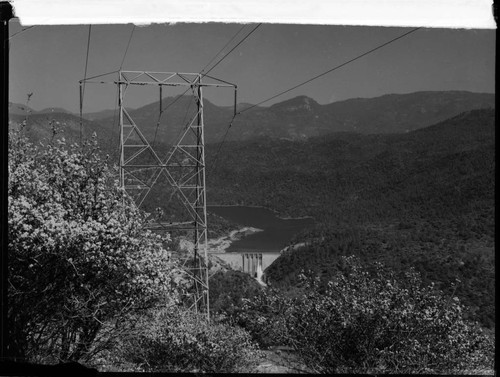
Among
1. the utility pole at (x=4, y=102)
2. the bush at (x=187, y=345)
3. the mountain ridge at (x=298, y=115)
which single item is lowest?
the bush at (x=187, y=345)

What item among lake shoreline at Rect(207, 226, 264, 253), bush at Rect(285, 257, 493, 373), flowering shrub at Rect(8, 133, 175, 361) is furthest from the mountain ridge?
bush at Rect(285, 257, 493, 373)

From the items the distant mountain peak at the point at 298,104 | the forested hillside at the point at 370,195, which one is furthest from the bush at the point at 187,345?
the distant mountain peak at the point at 298,104

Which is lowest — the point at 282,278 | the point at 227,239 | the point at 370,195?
the point at 282,278

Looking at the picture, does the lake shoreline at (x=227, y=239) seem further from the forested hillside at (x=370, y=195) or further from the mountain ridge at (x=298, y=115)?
the mountain ridge at (x=298, y=115)

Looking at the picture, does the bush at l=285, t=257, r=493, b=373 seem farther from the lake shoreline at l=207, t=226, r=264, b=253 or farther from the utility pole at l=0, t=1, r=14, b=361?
the utility pole at l=0, t=1, r=14, b=361

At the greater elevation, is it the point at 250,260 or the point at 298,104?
the point at 298,104

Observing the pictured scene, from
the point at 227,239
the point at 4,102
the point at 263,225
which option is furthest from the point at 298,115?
the point at 4,102

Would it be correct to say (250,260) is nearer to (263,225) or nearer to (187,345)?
(263,225)
